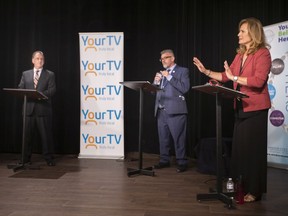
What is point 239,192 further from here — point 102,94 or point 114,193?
point 102,94

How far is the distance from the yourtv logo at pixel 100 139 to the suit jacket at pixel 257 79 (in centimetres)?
281

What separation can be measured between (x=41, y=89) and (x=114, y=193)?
2.34m

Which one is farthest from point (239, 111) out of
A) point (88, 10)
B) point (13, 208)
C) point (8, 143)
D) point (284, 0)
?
point (8, 143)

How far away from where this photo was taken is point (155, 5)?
5.84m

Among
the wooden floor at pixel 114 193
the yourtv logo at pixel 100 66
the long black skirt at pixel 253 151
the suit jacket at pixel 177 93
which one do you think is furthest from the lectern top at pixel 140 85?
the long black skirt at pixel 253 151

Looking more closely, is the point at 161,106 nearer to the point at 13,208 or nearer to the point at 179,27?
the point at 179,27

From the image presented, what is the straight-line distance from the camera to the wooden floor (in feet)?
9.41

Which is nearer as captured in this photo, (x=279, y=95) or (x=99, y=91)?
(x=279, y=95)

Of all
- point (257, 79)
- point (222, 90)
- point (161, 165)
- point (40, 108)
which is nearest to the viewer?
point (222, 90)

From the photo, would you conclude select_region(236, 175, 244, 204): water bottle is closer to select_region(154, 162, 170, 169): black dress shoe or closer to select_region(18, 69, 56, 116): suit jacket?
select_region(154, 162, 170, 169): black dress shoe

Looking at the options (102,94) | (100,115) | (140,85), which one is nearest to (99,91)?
(102,94)

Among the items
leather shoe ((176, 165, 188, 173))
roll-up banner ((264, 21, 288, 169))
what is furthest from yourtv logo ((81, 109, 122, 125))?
roll-up banner ((264, 21, 288, 169))

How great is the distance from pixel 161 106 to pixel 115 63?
1201mm

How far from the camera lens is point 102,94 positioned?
5.46 metres
